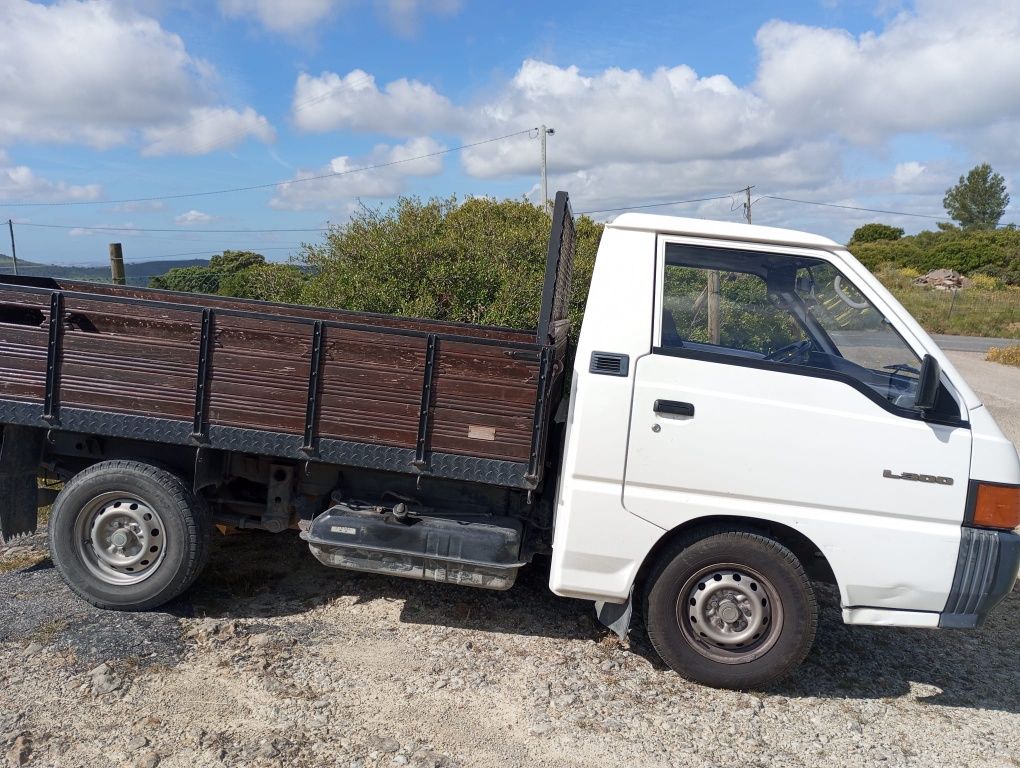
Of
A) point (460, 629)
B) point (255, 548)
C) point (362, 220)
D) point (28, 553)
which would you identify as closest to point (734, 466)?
point (460, 629)

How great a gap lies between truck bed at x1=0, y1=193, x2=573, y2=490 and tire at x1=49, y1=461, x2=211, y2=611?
0.32 metres

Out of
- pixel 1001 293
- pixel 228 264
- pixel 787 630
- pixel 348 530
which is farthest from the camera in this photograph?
pixel 1001 293

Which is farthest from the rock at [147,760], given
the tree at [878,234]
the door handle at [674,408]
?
the tree at [878,234]

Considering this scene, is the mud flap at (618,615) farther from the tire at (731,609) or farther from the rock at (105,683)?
the rock at (105,683)

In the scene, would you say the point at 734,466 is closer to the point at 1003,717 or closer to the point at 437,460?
the point at 437,460

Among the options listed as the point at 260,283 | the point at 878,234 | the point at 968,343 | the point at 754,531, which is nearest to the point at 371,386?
the point at 754,531

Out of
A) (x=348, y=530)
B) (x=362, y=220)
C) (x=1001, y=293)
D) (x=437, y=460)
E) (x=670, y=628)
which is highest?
(x=1001, y=293)

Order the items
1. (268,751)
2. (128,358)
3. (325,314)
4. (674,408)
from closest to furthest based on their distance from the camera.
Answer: (268,751) → (674,408) → (128,358) → (325,314)

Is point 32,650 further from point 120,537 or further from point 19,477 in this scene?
point 19,477

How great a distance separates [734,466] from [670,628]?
946 millimetres

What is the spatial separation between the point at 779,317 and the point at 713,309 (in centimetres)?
35

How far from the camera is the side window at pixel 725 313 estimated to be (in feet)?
13.5

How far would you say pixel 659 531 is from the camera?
13.2 ft

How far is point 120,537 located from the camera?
4.46m
